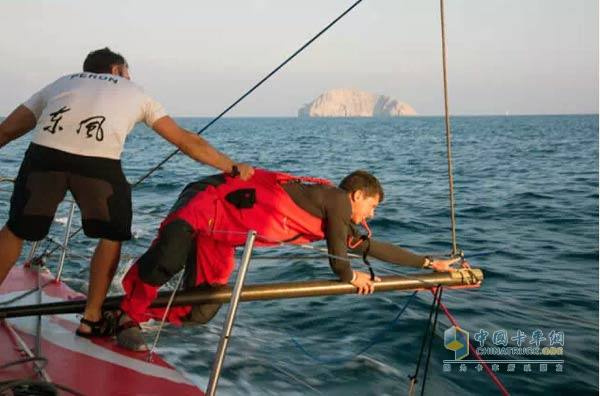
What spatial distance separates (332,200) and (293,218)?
27cm

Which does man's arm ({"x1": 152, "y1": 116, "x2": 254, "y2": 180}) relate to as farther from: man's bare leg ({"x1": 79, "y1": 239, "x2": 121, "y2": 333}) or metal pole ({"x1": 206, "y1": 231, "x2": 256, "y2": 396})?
man's bare leg ({"x1": 79, "y1": 239, "x2": 121, "y2": 333})

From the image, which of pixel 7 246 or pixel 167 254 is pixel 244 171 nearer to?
pixel 167 254

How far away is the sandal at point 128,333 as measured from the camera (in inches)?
157

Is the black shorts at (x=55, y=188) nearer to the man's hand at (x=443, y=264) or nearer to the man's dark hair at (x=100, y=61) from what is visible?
the man's dark hair at (x=100, y=61)

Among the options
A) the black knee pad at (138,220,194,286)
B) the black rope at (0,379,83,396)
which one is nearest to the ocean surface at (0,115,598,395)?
the black knee pad at (138,220,194,286)

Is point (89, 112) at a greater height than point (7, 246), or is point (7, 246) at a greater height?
point (89, 112)

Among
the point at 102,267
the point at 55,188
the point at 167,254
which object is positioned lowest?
the point at 102,267

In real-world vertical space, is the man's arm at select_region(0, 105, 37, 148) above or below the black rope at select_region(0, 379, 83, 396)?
above

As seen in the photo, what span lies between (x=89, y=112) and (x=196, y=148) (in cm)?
60

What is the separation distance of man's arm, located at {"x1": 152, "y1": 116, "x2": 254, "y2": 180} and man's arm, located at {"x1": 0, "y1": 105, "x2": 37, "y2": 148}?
70 cm

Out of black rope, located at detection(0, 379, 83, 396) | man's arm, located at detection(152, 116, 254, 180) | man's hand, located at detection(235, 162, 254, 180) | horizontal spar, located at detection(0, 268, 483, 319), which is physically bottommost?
black rope, located at detection(0, 379, 83, 396)

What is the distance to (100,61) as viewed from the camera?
3639mm

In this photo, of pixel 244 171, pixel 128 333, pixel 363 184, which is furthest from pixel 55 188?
pixel 363 184

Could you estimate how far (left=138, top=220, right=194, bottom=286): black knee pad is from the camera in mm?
3578
